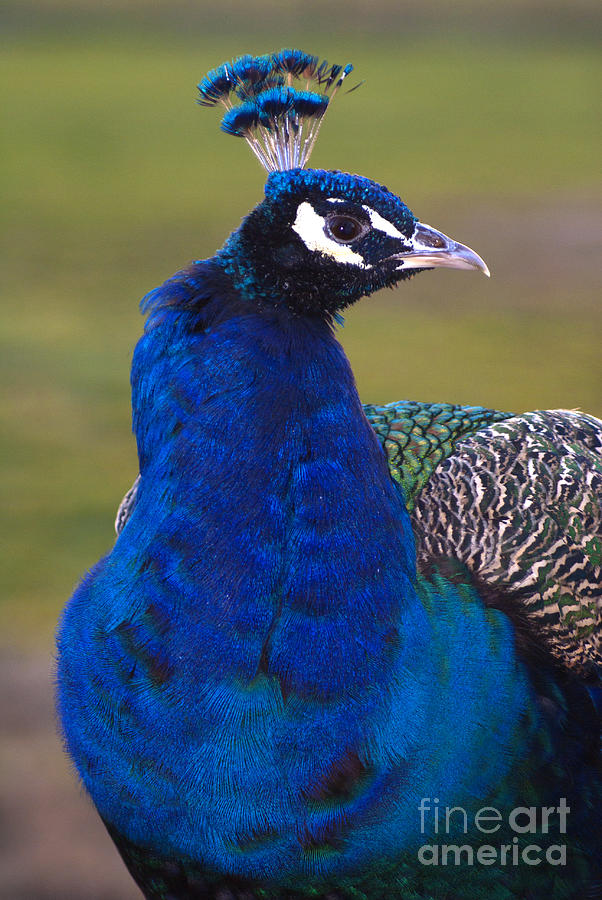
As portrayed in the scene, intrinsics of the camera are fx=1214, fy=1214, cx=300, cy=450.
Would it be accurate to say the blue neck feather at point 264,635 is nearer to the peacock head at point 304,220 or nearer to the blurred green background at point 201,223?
Result: the peacock head at point 304,220

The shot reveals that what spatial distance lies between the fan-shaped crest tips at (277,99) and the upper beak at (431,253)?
0.21 m

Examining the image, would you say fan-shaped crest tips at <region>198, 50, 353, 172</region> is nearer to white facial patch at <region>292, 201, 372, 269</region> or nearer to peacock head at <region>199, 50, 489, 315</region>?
peacock head at <region>199, 50, 489, 315</region>

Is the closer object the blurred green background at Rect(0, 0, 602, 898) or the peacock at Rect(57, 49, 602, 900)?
the peacock at Rect(57, 49, 602, 900)

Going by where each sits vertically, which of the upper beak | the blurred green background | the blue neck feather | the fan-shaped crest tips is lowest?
the blue neck feather

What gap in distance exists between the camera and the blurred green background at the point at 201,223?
17.9ft

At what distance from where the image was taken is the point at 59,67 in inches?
651

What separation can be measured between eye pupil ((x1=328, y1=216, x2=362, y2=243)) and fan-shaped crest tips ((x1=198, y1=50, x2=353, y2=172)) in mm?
160

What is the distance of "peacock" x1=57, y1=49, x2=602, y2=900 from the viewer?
1.68 m

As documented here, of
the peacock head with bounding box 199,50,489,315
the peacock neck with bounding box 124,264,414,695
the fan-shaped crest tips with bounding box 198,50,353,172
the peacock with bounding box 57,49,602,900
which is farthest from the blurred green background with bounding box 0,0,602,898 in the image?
the fan-shaped crest tips with bounding box 198,50,353,172

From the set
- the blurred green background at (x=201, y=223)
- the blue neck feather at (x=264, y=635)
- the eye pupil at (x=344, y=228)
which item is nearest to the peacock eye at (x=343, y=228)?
the eye pupil at (x=344, y=228)

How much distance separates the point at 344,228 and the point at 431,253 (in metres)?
0.14

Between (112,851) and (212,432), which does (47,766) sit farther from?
(212,432)

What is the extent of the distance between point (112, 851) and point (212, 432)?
1713mm

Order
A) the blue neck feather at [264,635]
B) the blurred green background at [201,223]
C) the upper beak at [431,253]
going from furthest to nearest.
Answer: the blurred green background at [201,223] → the upper beak at [431,253] → the blue neck feather at [264,635]
